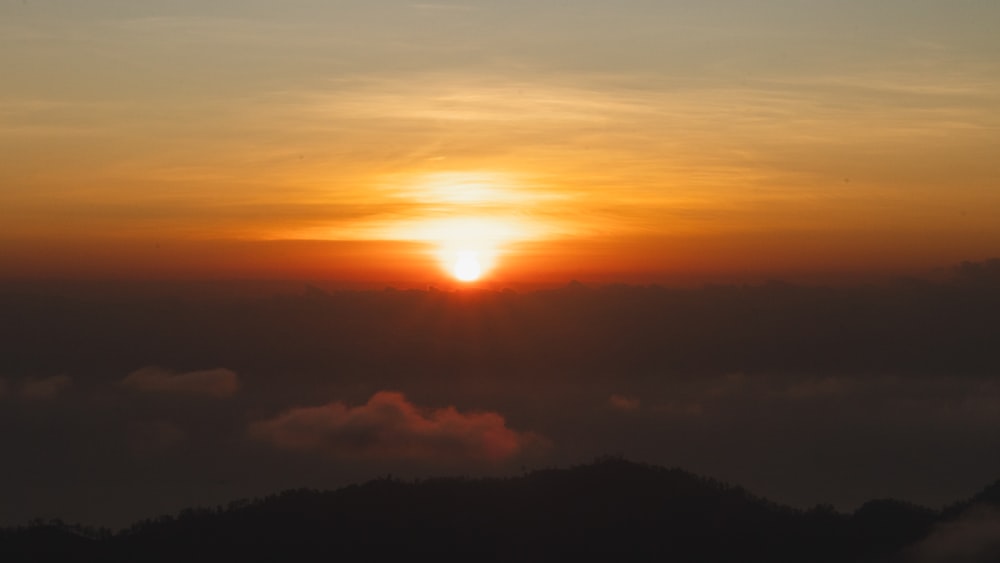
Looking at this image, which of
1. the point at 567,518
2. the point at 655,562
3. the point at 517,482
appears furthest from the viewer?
the point at 517,482

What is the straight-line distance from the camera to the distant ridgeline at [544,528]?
115m

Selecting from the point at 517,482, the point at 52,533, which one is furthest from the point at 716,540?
the point at 52,533

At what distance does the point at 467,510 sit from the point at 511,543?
800 centimetres

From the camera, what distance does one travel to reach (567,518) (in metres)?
121

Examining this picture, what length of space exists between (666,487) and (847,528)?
18.9 m

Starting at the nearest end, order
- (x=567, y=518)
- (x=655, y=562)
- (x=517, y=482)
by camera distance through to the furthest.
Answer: (x=655, y=562)
(x=567, y=518)
(x=517, y=482)

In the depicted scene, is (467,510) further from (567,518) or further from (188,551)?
(188,551)

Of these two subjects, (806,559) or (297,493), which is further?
(297,493)

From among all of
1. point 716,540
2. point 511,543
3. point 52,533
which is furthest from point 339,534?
point 716,540

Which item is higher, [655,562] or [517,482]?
[517,482]

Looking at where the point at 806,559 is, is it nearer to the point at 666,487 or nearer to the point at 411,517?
the point at 666,487

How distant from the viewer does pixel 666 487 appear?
127 metres

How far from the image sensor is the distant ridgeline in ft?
376

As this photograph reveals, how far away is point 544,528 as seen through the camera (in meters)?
119
